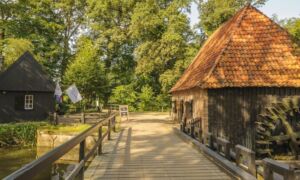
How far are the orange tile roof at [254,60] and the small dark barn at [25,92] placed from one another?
57.1 ft

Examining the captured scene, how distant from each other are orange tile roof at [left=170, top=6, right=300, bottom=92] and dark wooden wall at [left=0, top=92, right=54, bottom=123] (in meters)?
17.4

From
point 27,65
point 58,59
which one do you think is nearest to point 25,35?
point 58,59

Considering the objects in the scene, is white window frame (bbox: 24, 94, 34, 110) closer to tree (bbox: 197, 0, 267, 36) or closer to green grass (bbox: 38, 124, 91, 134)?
green grass (bbox: 38, 124, 91, 134)

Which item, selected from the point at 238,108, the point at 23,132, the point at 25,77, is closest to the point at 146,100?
the point at 25,77

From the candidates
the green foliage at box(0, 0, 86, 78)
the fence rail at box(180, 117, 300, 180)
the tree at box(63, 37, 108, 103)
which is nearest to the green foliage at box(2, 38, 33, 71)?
the green foliage at box(0, 0, 86, 78)

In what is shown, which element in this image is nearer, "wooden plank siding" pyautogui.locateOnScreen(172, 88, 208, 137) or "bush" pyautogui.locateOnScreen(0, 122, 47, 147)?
"wooden plank siding" pyautogui.locateOnScreen(172, 88, 208, 137)

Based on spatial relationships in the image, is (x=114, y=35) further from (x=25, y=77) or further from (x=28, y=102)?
(x=28, y=102)

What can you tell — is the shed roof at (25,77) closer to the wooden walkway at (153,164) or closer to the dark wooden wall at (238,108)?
the wooden walkway at (153,164)

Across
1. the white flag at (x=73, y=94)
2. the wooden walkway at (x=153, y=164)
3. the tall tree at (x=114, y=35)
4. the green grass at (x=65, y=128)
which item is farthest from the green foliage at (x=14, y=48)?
the wooden walkway at (x=153, y=164)

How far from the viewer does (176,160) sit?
923 cm

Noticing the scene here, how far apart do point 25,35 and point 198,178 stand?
39.7m

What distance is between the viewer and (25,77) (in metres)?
27.9

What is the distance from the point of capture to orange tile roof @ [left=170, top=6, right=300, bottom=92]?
46.9 feet

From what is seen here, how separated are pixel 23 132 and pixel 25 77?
290 inches
